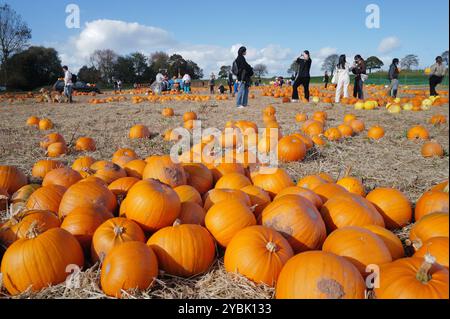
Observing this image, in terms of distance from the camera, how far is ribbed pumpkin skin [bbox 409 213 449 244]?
2.17 metres

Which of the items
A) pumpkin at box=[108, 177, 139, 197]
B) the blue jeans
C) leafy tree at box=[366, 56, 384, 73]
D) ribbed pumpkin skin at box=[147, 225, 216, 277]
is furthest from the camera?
leafy tree at box=[366, 56, 384, 73]

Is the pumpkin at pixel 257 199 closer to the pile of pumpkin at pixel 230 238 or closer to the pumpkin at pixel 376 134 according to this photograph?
the pile of pumpkin at pixel 230 238

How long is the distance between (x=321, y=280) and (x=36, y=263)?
169cm

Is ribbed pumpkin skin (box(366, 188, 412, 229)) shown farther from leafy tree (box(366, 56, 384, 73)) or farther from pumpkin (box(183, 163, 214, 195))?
leafy tree (box(366, 56, 384, 73))

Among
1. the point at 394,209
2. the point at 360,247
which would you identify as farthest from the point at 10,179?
the point at 394,209

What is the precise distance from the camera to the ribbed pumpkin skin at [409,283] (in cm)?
153

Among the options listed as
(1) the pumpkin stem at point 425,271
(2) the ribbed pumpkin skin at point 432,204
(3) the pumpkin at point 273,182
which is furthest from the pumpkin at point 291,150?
(1) the pumpkin stem at point 425,271

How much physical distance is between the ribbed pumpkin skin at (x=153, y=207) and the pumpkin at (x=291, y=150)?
99.1 inches

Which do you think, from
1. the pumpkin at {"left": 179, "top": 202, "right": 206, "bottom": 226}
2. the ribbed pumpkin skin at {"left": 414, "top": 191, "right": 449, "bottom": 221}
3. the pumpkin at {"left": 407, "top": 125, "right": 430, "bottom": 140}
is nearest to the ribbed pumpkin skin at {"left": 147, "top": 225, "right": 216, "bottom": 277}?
the pumpkin at {"left": 179, "top": 202, "right": 206, "bottom": 226}

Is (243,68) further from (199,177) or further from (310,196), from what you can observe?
(310,196)

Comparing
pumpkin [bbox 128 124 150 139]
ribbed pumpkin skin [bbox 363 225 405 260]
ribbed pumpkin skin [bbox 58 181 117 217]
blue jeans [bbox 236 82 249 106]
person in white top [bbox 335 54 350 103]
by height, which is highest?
person in white top [bbox 335 54 350 103]
